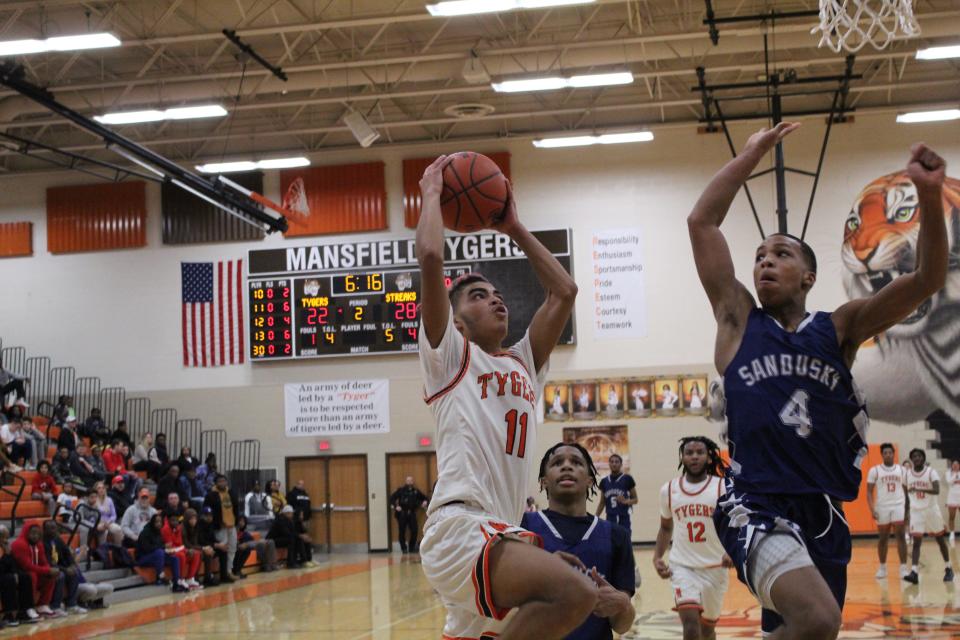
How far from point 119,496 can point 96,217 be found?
8875 mm

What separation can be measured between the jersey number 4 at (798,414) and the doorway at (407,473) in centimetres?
1960

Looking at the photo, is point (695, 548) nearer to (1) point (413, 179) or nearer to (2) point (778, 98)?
(2) point (778, 98)

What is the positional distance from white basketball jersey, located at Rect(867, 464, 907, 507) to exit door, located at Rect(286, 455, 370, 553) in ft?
38.0

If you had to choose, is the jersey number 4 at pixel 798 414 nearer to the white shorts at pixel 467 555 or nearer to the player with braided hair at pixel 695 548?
the white shorts at pixel 467 555

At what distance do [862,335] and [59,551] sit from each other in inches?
480

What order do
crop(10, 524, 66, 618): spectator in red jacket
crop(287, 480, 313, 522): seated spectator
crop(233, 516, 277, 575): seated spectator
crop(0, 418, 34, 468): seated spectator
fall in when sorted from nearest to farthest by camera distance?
crop(10, 524, 66, 618): spectator in red jacket < crop(0, 418, 34, 468): seated spectator < crop(233, 516, 277, 575): seated spectator < crop(287, 480, 313, 522): seated spectator

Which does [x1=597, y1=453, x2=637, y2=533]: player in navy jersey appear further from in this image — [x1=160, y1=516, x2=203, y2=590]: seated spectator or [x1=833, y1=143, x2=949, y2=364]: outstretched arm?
[x1=833, y1=143, x2=949, y2=364]: outstretched arm

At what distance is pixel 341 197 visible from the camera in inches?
938

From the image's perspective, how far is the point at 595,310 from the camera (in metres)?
22.6

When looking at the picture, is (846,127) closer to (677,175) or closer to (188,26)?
(677,175)

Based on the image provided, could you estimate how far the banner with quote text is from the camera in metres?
22.5

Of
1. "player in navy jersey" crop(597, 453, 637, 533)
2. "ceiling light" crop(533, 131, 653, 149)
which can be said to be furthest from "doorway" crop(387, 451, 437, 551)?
"player in navy jersey" crop(597, 453, 637, 533)

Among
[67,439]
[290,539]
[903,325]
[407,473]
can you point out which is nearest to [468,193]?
[67,439]

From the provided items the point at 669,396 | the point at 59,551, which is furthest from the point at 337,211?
the point at 59,551
